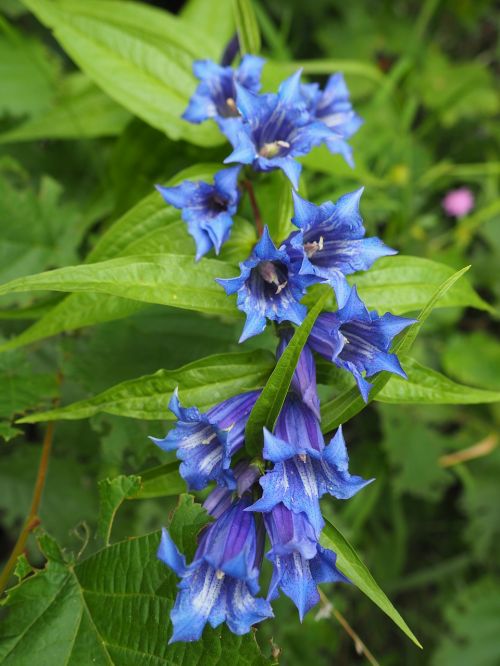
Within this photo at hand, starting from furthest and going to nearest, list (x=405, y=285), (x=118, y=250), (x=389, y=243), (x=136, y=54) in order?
1. (x=389, y=243)
2. (x=136, y=54)
3. (x=118, y=250)
4. (x=405, y=285)

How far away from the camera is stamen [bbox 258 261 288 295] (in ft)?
5.54

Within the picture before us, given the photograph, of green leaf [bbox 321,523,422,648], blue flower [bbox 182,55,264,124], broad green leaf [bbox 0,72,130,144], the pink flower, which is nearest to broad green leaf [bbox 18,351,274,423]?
green leaf [bbox 321,523,422,648]

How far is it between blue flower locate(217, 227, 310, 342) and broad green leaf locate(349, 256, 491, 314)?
30cm

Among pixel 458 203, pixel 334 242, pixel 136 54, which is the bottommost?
pixel 458 203

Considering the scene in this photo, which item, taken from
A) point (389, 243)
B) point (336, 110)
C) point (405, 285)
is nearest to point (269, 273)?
point (405, 285)

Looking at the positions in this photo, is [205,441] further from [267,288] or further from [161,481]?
[267,288]

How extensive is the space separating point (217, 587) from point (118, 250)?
3.36 ft

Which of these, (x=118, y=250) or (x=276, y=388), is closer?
(x=276, y=388)

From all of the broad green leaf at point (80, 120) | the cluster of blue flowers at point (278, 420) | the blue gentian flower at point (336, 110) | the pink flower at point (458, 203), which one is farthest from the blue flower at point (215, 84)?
the pink flower at point (458, 203)

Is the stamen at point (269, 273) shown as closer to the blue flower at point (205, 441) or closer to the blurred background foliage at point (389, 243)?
the blue flower at point (205, 441)

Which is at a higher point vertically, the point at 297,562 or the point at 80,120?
the point at 80,120

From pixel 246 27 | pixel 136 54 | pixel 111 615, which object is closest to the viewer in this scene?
pixel 111 615

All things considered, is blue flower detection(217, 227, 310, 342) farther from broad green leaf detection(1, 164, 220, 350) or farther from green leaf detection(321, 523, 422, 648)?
green leaf detection(321, 523, 422, 648)

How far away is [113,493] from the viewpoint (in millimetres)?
1700
